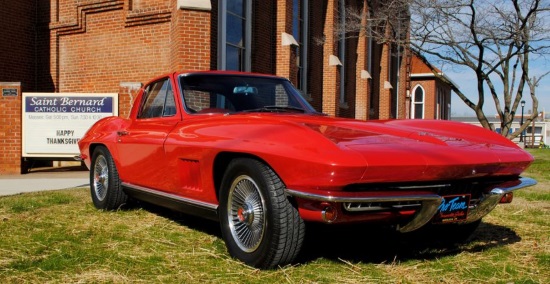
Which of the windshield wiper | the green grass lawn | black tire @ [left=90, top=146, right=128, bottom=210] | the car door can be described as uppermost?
the windshield wiper

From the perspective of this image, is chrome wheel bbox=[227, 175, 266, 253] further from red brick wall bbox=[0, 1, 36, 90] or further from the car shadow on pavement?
red brick wall bbox=[0, 1, 36, 90]

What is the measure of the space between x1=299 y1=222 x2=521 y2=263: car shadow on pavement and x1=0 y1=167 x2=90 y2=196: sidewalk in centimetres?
517

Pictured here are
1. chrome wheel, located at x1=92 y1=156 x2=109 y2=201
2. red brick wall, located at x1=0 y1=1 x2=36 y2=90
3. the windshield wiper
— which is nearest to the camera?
the windshield wiper

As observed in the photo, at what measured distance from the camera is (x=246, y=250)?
11.5 feet

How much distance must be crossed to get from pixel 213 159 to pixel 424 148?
4.52ft

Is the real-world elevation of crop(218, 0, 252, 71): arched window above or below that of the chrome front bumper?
above

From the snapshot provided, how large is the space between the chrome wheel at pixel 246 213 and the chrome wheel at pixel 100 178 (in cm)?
244

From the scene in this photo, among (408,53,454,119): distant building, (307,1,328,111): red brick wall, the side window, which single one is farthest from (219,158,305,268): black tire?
(408,53,454,119): distant building

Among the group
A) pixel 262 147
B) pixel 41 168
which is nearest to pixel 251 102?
pixel 262 147

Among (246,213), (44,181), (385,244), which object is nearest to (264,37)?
(44,181)

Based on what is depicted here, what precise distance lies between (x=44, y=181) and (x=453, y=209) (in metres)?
7.99

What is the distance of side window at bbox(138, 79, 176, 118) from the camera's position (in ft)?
15.7

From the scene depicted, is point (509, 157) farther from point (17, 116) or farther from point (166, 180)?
point (17, 116)

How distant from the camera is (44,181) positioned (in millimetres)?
9492
